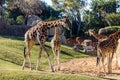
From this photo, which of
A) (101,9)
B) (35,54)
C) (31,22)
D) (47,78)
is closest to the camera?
(47,78)

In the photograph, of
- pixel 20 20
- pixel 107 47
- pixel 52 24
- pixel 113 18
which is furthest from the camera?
pixel 20 20

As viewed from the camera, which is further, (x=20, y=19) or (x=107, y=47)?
(x=20, y=19)

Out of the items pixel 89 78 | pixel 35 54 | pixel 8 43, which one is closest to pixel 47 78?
pixel 89 78

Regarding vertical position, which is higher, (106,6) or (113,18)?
(106,6)

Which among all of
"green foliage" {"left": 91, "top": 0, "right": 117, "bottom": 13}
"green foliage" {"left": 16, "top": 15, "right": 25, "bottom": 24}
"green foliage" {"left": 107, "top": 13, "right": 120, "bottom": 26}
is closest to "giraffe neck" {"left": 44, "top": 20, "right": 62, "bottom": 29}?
"green foliage" {"left": 107, "top": 13, "right": 120, "bottom": 26}

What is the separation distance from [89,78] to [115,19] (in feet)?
106

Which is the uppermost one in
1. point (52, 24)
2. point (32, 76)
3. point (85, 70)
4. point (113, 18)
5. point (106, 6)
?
point (106, 6)

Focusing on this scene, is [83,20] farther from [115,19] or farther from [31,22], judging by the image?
[31,22]

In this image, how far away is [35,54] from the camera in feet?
84.7

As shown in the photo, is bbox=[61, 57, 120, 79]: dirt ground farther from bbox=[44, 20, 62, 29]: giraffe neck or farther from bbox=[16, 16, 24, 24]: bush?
bbox=[16, 16, 24, 24]: bush

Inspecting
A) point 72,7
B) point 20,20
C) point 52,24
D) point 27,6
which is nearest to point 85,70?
point 52,24

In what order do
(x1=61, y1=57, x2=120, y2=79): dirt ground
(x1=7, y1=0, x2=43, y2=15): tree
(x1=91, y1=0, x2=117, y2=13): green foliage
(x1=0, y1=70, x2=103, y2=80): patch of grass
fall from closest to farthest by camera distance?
(x1=0, y1=70, x2=103, y2=80): patch of grass
(x1=61, y1=57, x2=120, y2=79): dirt ground
(x1=7, y1=0, x2=43, y2=15): tree
(x1=91, y1=0, x2=117, y2=13): green foliage

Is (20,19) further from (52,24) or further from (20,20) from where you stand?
(52,24)

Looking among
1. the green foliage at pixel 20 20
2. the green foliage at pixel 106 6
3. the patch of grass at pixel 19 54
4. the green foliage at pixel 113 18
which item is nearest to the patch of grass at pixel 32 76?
the patch of grass at pixel 19 54
